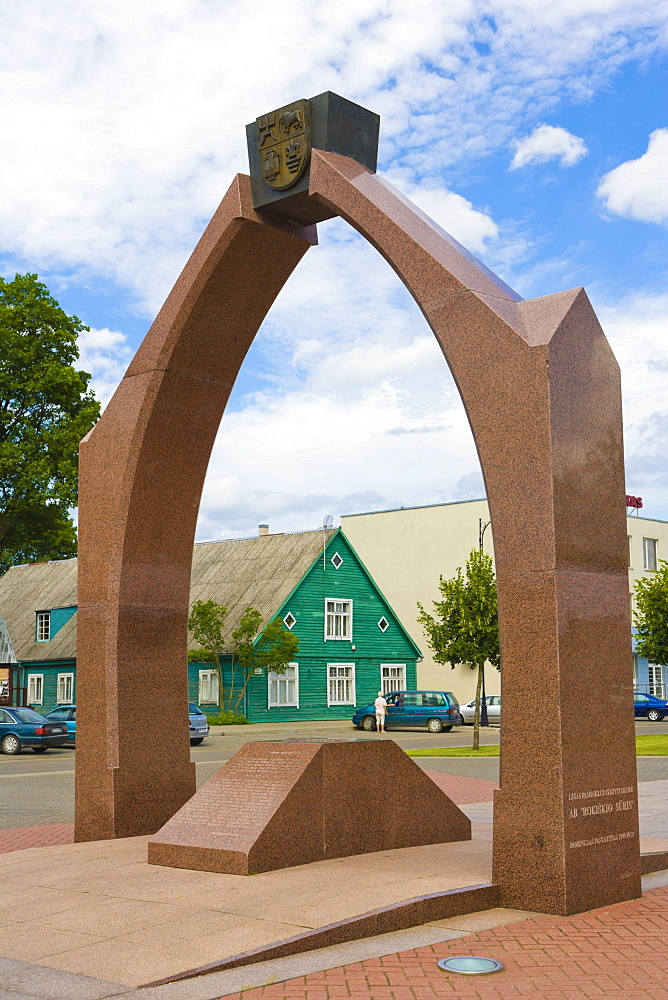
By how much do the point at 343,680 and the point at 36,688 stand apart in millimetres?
13074

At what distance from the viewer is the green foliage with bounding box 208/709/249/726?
133ft

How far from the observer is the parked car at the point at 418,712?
3934 centimetres

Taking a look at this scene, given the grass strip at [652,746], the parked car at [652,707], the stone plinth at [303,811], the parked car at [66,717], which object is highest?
A: the stone plinth at [303,811]

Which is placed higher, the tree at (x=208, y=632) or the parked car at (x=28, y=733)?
the tree at (x=208, y=632)

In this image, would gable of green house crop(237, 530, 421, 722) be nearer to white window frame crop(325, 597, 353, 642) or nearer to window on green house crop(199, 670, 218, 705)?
white window frame crop(325, 597, 353, 642)

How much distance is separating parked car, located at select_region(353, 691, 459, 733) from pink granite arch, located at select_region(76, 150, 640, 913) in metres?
29.2

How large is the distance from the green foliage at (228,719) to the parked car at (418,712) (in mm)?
4258

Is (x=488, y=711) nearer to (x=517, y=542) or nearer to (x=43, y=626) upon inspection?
(x=43, y=626)

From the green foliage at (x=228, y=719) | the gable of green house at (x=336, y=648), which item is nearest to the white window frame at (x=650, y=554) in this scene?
the gable of green house at (x=336, y=648)

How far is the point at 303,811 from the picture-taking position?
28.7 feet

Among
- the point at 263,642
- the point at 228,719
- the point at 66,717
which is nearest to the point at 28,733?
the point at 66,717

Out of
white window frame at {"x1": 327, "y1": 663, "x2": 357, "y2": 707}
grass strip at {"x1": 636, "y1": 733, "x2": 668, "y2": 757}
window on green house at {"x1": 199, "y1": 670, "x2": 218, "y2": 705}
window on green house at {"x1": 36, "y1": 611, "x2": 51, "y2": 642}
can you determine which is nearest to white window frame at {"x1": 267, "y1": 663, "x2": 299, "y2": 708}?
white window frame at {"x1": 327, "y1": 663, "x2": 357, "y2": 707}

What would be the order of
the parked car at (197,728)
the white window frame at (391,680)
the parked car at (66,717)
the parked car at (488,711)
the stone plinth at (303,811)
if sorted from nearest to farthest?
the stone plinth at (303,811)
the parked car at (66,717)
the parked car at (197,728)
the parked car at (488,711)
the white window frame at (391,680)

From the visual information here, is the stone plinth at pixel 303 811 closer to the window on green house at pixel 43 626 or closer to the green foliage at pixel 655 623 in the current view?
the green foliage at pixel 655 623
